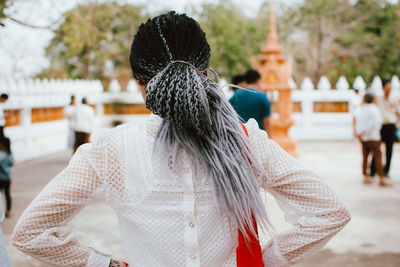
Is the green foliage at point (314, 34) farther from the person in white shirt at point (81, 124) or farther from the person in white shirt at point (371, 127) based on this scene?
the person in white shirt at point (371, 127)

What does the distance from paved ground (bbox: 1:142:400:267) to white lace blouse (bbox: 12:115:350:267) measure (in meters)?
2.13

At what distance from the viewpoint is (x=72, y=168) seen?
4.08 ft

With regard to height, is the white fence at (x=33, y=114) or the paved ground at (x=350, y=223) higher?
the white fence at (x=33, y=114)

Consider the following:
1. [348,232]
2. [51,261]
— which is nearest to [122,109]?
[348,232]

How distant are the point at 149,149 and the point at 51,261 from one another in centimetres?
48

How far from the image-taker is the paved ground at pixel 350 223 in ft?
13.1

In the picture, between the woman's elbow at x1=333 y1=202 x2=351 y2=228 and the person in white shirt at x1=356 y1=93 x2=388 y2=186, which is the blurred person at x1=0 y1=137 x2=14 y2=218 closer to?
the woman's elbow at x1=333 y1=202 x2=351 y2=228

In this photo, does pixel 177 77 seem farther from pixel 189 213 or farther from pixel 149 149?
pixel 189 213

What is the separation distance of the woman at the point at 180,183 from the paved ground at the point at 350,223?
7.12ft

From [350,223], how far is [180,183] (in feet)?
14.0

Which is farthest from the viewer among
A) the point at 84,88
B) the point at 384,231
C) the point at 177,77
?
the point at 84,88

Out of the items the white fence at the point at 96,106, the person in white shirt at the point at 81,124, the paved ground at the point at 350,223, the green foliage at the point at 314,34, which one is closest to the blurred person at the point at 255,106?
the paved ground at the point at 350,223

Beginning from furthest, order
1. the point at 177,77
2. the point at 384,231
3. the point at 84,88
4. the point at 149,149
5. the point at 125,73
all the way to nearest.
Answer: the point at 125,73 < the point at 84,88 < the point at 384,231 < the point at 149,149 < the point at 177,77

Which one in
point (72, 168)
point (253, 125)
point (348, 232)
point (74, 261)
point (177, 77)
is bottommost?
point (348, 232)
